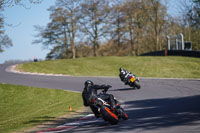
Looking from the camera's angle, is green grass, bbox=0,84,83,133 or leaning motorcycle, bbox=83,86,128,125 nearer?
leaning motorcycle, bbox=83,86,128,125

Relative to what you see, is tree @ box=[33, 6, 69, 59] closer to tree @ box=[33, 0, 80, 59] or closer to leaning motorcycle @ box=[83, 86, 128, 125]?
tree @ box=[33, 0, 80, 59]

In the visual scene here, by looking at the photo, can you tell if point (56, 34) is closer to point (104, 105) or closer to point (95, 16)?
point (95, 16)

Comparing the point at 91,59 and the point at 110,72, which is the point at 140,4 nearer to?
the point at 91,59

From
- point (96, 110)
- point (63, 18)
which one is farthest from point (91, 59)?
point (96, 110)

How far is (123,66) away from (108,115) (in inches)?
1092

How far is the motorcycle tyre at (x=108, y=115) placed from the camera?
26.5 ft

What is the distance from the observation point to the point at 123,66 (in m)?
35.7

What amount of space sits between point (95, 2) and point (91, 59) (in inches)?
565

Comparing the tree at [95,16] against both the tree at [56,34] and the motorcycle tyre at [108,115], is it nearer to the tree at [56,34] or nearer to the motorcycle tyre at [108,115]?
the tree at [56,34]

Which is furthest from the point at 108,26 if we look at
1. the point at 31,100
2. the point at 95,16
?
the point at 31,100

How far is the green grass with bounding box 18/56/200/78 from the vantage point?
98.5 ft

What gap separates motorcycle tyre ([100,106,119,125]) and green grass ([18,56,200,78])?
66.9ft

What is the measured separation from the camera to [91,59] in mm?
41625

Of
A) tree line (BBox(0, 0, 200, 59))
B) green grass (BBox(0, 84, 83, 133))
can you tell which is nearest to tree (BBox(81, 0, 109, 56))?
tree line (BBox(0, 0, 200, 59))
